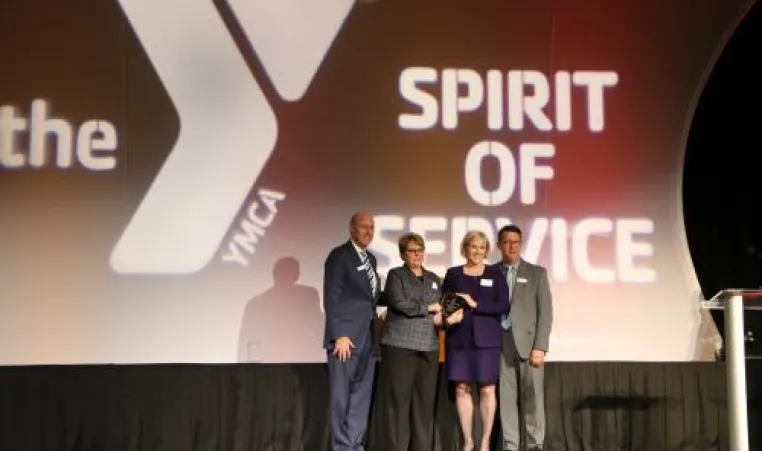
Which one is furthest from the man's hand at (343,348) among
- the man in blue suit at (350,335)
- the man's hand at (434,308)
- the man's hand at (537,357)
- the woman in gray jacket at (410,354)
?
the man's hand at (537,357)

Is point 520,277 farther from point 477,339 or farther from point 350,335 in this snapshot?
point 350,335

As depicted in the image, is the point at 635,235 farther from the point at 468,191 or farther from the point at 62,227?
the point at 62,227

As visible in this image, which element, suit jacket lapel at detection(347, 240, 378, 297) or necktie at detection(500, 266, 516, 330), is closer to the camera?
suit jacket lapel at detection(347, 240, 378, 297)

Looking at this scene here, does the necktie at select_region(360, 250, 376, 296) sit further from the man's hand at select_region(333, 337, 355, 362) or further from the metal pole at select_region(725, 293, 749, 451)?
the metal pole at select_region(725, 293, 749, 451)

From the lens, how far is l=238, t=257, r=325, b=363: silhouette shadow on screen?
4.81m

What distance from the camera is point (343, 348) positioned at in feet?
14.1

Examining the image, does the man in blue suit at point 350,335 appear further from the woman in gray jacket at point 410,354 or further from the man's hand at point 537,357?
the man's hand at point 537,357

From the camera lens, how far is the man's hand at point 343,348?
4.30 metres

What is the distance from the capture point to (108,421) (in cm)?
463

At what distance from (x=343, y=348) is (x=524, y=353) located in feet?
3.30

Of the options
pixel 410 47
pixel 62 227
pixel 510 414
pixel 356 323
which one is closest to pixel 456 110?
pixel 410 47

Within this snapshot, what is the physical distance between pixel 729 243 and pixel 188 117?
3.49 m

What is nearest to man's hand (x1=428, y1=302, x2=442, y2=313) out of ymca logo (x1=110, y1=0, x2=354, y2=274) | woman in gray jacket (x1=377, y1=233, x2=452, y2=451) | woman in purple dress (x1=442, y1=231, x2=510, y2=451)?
woman in gray jacket (x1=377, y1=233, x2=452, y2=451)

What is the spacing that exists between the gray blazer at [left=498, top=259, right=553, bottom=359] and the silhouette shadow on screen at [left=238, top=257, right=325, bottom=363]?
1157 millimetres
